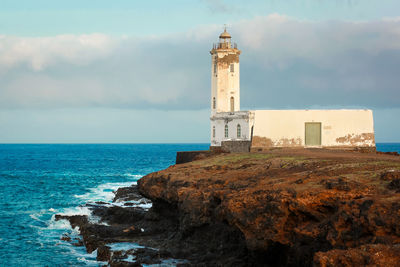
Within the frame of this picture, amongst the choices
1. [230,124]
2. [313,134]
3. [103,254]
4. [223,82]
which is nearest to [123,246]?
[103,254]

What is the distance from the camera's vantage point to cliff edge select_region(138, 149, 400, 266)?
11336 millimetres

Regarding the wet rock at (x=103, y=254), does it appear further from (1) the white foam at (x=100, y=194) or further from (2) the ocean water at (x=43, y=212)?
(1) the white foam at (x=100, y=194)

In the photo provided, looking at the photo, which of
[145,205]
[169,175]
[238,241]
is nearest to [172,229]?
[169,175]

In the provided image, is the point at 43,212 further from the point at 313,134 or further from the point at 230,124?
the point at 313,134

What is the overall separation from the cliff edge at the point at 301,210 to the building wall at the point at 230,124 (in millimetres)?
17597

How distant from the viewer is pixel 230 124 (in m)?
42.1

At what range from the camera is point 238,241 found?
17688 mm

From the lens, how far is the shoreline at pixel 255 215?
1234 cm

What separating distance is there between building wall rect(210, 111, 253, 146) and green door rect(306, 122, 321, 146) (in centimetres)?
483

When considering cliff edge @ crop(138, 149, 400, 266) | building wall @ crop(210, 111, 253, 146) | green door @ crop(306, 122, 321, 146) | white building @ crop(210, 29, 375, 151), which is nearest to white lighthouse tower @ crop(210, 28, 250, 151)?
building wall @ crop(210, 111, 253, 146)

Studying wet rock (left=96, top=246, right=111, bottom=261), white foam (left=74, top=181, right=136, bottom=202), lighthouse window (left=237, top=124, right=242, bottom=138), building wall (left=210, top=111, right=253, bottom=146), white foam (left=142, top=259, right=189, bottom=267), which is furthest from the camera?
lighthouse window (left=237, top=124, right=242, bottom=138)

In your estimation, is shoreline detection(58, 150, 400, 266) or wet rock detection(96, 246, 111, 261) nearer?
shoreline detection(58, 150, 400, 266)

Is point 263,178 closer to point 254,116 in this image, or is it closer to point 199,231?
→ point 199,231

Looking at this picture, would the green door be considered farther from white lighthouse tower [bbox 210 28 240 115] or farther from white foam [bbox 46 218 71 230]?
white foam [bbox 46 218 71 230]
